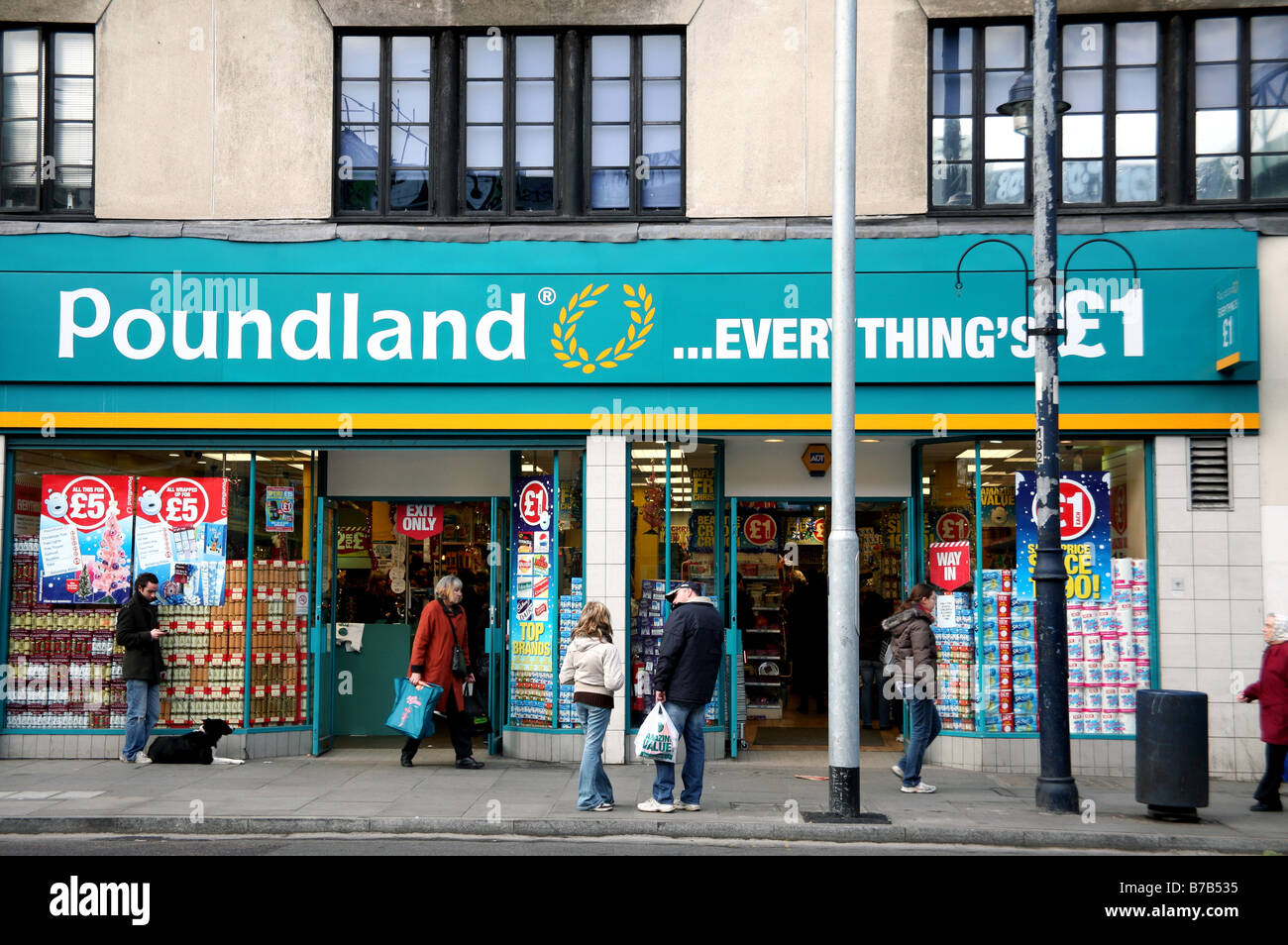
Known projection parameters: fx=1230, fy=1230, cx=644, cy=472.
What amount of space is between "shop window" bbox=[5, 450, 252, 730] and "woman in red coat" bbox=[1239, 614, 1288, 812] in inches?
405

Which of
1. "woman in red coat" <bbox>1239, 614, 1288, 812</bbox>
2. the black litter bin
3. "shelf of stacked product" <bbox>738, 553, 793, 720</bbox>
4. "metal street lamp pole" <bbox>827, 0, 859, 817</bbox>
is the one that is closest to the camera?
"metal street lamp pole" <bbox>827, 0, 859, 817</bbox>

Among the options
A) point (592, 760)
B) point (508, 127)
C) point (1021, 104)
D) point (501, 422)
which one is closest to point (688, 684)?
point (592, 760)

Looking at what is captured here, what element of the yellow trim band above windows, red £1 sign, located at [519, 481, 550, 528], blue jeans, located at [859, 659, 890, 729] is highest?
the yellow trim band above windows

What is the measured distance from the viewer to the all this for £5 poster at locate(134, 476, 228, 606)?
13492 mm

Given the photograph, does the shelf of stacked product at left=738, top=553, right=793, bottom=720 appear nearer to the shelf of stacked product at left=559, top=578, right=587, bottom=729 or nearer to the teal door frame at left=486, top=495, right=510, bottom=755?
the shelf of stacked product at left=559, top=578, right=587, bottom=729

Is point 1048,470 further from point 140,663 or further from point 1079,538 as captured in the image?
point 140,663

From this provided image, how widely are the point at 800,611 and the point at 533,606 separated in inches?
155

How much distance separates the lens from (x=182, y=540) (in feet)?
44.4

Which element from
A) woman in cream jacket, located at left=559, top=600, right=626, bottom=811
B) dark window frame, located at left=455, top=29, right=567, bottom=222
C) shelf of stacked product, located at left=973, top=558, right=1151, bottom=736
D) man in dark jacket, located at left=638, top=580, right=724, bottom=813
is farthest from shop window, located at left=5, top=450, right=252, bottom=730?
shelf of stacked product, located at left=973, top=558, right=1151, bottom=736

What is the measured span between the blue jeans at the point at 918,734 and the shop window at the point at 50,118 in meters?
10.5

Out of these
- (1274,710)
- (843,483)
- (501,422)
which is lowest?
(1274,710)

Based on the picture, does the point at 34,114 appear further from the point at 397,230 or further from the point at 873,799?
the point at 873,799

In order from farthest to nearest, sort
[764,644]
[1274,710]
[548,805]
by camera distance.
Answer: [764,644] < [1274,710] < [548,805]

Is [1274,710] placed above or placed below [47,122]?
below
